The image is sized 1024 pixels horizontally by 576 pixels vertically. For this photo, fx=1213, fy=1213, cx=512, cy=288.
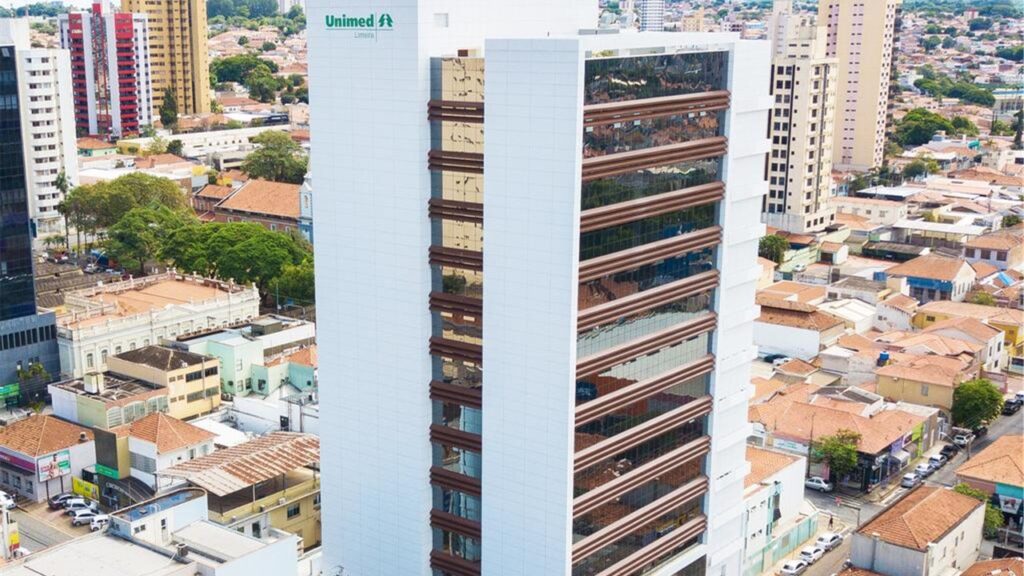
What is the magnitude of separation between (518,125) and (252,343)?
138 ft

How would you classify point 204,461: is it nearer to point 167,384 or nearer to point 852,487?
point 167,384

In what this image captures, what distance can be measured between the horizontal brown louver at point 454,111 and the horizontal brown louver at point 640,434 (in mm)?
10193

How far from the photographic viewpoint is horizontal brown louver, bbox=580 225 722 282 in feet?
114

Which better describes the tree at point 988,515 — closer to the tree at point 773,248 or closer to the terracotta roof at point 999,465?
the terracotta roof at point 999,465

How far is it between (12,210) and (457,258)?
146 ft

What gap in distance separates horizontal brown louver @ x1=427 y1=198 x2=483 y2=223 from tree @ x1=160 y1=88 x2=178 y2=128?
136452 millimetres

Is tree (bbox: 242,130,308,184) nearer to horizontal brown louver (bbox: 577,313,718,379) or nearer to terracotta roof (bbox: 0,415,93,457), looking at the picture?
terracotta roof (bbox: 0,415,93,457)

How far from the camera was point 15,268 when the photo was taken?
70938mm

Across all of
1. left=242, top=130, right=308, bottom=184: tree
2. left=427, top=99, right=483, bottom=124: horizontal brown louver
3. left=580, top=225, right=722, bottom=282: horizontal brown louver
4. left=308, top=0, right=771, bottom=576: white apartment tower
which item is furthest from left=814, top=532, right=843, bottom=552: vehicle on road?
left=242, top=130, right=308, bottom=184: tree

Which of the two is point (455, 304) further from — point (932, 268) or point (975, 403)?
point (932, 268)

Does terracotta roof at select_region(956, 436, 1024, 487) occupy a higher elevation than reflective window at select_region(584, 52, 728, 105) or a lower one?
lower

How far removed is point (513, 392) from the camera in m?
35.3

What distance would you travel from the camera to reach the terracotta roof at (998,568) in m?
47.2

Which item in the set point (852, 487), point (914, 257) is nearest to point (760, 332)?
point (852, 487)
